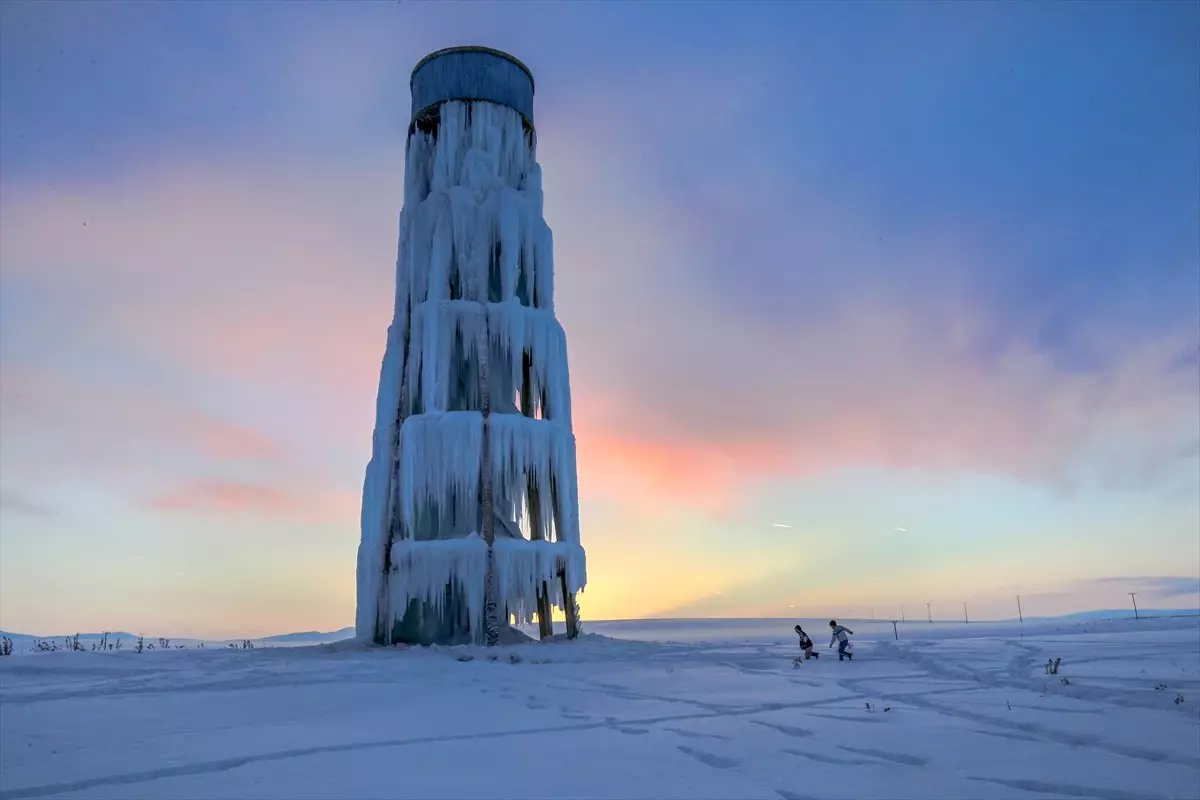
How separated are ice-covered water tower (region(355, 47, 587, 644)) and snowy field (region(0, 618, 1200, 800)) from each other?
775 cm

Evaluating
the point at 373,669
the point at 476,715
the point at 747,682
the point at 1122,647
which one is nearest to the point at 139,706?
the point at 476,715

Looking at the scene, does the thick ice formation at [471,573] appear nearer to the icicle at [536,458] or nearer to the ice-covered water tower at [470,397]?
the ice-covered water tower at [470,397]

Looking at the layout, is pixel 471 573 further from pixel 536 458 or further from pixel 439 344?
pixel 439 344

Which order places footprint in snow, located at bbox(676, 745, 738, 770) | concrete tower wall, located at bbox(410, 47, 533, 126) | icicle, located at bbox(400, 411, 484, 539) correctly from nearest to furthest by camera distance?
footprint in snow, located at bbox(676, 745, 738, 770) < icicle, located at bbox(400, 411, 484, 539) < concrete tower wall, located at bbox(410, 47, 533, 126)

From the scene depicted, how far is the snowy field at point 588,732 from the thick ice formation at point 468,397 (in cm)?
767

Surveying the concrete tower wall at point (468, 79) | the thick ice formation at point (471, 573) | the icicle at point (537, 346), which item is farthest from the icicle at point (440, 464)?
the concrete tower wall at point (468, 79)

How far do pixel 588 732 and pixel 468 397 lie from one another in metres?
18.6

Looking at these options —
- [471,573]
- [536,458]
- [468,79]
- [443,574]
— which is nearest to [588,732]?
[471,573]

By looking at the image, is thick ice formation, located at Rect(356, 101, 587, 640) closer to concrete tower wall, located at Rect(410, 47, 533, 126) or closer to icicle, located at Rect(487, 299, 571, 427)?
icicle, located at Rect(487, 299, 571, 427)

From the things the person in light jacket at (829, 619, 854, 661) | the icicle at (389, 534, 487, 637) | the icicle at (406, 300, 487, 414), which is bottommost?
the person in light jacket at (829, 619, 854, 661)

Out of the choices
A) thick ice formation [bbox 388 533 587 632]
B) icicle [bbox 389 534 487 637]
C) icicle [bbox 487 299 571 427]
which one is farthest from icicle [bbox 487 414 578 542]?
icicle [bbox 389 534 487 637]

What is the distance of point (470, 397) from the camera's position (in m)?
25.0

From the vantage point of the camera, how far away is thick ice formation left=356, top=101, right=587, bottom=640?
2169 centimetres

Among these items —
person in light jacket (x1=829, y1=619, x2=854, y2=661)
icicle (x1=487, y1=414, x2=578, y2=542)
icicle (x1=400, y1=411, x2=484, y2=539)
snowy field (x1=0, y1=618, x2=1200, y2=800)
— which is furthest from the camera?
icicle (x1=487, y1=414, x2=578, y2=542)
